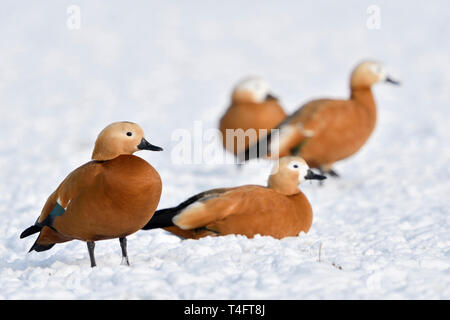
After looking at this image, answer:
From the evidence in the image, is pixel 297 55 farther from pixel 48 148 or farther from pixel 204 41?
pixel 48 148

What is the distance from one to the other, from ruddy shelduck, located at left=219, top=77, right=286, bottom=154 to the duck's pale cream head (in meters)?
5.33

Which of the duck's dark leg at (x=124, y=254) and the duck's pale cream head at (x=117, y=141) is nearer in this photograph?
the duck's pale cream head at (x=117, y=141)

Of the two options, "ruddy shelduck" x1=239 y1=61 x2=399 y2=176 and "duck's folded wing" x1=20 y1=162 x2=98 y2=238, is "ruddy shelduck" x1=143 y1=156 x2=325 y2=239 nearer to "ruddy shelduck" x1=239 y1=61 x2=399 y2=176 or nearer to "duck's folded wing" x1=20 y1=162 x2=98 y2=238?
"duck's folded wing" x1=20 y1=162 x2=98 y2=238

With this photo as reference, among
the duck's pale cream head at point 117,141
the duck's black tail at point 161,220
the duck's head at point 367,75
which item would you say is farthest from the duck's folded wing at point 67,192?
the duck's head at point 367,75

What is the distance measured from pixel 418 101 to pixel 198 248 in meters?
10.6

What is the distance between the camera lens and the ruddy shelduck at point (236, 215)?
6.12 m

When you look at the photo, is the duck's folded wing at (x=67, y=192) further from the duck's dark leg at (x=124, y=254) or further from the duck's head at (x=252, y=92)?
the duck's head at (x=252, y=92)

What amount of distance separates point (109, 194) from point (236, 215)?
5.13ft

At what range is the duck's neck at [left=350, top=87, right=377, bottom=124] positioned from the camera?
9.80 m

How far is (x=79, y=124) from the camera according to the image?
1465cm

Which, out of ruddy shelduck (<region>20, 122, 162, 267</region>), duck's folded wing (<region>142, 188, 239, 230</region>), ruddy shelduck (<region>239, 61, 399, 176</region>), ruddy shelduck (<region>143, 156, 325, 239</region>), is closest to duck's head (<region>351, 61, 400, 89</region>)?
ruddy shelduck (<region>239, 61, 399, 176</region>)

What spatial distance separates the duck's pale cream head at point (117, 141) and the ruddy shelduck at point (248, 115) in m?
5.33

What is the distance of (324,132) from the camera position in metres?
9.27

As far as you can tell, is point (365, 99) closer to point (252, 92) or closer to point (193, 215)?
point (252, 92)
